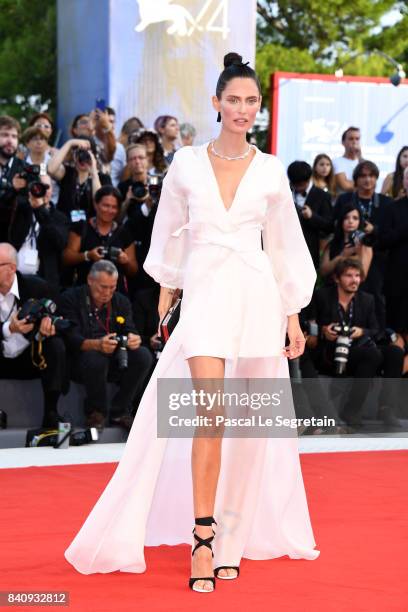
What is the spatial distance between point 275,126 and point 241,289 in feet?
36.1

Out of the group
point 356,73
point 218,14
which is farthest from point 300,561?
point 356,73

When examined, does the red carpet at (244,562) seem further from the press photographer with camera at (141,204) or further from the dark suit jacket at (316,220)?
the dark suit jacket at (316,220)

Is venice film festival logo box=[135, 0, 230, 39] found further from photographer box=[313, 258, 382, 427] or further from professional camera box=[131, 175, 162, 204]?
photographer box=[313, 258, 382, 427]

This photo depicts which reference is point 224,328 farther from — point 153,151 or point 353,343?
point 153,151

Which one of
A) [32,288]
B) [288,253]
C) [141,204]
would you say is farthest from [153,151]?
[288,253]

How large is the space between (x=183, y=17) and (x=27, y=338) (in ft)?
18.1

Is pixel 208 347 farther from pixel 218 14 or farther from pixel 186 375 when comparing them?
pixel 218 14

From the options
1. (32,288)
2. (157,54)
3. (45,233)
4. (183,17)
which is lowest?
(32,288)

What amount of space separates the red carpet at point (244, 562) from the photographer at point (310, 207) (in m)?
2.83

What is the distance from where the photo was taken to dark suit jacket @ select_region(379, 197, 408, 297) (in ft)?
28.6

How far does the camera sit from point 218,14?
1223 cm

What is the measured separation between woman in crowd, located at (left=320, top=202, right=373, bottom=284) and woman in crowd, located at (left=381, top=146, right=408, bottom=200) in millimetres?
567

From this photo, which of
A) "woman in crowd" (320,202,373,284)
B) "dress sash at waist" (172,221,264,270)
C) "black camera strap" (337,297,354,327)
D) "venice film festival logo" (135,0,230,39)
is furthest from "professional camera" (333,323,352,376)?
"venice film festival logo" (135,0,230,39)

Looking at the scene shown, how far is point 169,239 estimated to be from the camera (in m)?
4.32
